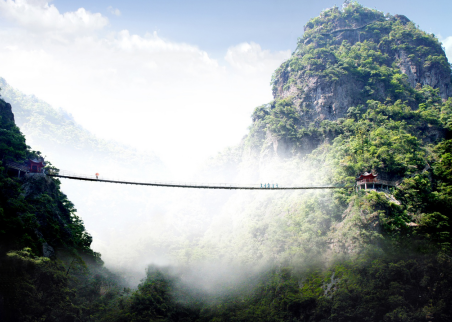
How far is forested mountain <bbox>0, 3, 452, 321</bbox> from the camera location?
19.2 m

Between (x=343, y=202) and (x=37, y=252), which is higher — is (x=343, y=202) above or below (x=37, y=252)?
above

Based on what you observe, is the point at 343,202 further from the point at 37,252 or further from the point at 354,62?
the point at 354,62

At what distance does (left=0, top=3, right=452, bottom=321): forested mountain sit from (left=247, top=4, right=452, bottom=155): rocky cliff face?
17 cm

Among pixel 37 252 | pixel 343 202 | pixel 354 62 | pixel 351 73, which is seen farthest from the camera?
pixel 354 62

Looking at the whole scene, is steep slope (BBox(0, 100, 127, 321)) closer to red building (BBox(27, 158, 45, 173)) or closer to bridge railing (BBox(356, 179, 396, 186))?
red building (BBox(27, 158, 45, 173))

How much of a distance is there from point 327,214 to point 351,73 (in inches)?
849

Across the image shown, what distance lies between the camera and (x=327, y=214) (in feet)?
81.6

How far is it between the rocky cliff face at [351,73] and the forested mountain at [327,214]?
0.17 m

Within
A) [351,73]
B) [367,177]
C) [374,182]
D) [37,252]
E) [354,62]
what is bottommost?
[37,252]

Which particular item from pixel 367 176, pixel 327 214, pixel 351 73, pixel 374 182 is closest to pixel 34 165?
pixel 327 214

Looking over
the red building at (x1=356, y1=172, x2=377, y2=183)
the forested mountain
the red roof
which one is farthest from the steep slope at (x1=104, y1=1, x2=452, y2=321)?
the red roof

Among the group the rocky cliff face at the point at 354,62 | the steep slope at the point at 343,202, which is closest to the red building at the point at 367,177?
the steep slope at the point at 343,202

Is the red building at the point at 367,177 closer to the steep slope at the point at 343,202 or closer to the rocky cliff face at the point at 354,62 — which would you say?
the steep slope at the point at 343,202

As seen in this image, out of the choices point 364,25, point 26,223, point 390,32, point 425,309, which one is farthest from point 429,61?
point 26,223
